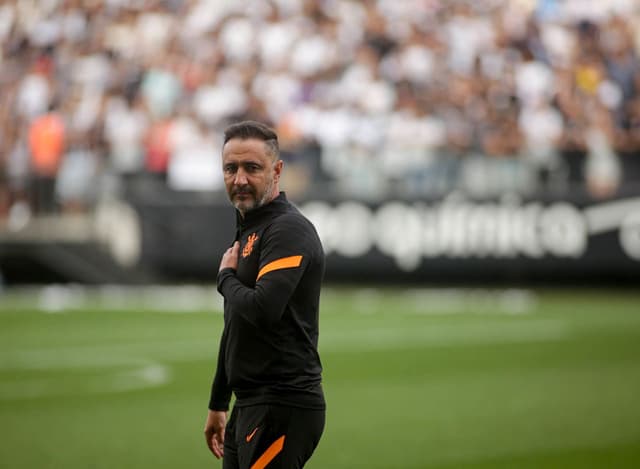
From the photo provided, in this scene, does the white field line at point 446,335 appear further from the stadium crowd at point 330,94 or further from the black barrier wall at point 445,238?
the stadium crowd at point 330,94

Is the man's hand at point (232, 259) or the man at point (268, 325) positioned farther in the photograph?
the man's hand at point (232, 259)

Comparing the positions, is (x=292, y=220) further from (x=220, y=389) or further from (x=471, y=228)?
(x=471, y=228)

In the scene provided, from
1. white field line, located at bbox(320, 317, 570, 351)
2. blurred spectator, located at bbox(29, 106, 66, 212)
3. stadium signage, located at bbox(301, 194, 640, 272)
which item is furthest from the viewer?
stadium signage, located at bbox(301, 194, 640, 272)

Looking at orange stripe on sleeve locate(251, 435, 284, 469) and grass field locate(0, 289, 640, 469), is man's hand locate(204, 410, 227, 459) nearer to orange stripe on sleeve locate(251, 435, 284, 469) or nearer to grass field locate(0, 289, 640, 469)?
orange stripe on sleeve locate(251, 435, 284, 469)

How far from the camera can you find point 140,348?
13.0 metres

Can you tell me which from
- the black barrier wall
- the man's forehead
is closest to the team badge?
the man's forehead

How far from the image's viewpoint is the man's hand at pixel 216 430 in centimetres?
446

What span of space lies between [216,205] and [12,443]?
1150 cm

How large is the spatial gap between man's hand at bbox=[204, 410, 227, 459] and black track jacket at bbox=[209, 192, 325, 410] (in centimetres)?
31

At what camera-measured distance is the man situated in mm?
4059

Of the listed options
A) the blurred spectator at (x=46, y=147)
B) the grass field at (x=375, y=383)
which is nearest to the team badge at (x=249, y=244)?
the grass field at (x=375, y=383)

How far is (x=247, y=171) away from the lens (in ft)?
13.4

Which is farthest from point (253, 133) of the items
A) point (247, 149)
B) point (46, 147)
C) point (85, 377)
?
point (46, 147)

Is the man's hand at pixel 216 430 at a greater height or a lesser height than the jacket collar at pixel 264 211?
lesser
